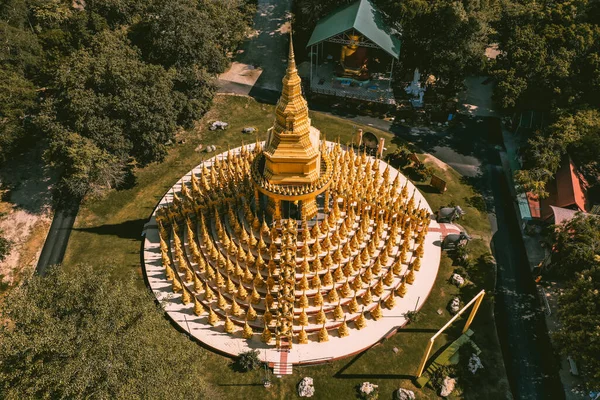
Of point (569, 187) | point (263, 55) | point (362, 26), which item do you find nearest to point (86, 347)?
point (569, 187)

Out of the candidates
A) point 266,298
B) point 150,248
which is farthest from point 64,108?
point 266,298

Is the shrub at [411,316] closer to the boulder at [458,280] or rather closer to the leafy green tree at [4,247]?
the boulder at [458,280]

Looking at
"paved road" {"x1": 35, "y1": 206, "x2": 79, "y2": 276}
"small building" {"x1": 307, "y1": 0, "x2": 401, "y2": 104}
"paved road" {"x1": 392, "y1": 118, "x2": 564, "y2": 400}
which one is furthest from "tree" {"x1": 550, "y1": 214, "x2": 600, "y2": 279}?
"paved road" {"x1": 35, "y1": 206, "x2": 79, "y2": 276}

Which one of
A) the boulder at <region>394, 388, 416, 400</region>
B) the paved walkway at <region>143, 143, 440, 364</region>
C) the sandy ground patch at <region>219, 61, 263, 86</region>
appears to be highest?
the sandy ground patch at <region>219, 61, 263, 86</region>


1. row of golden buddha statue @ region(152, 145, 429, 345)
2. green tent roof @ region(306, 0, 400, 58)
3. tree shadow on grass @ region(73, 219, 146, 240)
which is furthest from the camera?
green tent roof @ region(306, 0, 400, 58)

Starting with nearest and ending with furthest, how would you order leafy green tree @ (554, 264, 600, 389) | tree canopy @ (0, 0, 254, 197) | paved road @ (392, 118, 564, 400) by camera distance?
leafy green tree @ (554, 264, 600, 389) → paved road @ (392, 118, 564, 400) → tree canopy @ (0, 0, 254, 197)

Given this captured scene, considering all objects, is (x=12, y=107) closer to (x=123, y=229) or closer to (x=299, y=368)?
(x=123, y=229)

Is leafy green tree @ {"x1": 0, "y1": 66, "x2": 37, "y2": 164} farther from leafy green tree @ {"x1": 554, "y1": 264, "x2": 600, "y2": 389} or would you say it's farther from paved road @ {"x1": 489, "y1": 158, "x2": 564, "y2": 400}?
leafy green tree @ {"x1": 554, "y1": 264, "x2": 600, "y2": 389}

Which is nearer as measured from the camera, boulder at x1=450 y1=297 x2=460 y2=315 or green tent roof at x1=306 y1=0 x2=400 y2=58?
boulder at x1=450 y1=297 x2=460 y2=315
